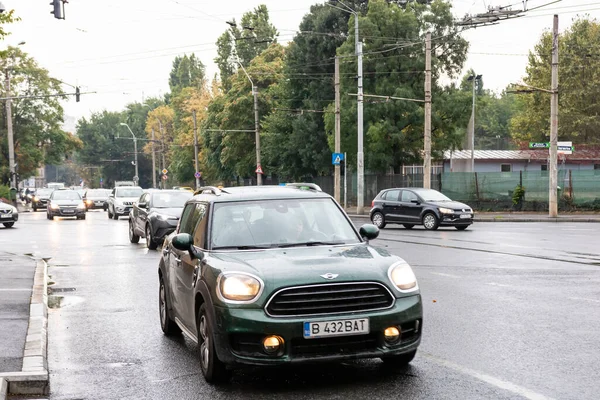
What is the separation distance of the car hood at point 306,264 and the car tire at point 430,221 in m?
20.8

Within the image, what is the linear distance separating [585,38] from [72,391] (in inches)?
2495

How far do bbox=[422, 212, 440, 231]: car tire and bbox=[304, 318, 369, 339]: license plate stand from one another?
21658 mm

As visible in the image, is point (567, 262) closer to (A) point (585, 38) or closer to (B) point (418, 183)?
(B) point (418, 183)

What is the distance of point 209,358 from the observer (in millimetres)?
6293

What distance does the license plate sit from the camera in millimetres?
5875

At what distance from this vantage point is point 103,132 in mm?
135250

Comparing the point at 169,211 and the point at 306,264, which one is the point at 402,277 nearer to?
the point at 306,264

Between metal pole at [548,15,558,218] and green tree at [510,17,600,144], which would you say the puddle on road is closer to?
metal pole at [548,15,558,218]

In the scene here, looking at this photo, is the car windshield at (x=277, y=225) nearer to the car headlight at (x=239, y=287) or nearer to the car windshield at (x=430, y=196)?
the car headlight at (x=239, y=287)

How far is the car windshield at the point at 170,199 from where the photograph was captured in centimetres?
2172

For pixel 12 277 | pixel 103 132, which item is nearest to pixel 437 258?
pixel 12 277

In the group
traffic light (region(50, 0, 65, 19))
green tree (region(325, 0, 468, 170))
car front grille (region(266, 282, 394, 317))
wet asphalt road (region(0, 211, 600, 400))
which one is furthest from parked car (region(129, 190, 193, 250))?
green tree (region(325, 0, 468, 170))

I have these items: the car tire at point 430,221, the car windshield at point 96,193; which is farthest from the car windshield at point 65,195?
the car tire at point 430,221

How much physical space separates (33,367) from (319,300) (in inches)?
99.8
